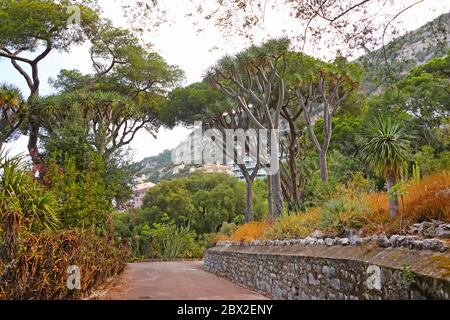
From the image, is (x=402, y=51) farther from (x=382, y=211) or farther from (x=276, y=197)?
(x=276, y=197)

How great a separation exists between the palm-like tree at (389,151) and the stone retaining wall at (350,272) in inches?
53.9

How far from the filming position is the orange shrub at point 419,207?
5.78 m

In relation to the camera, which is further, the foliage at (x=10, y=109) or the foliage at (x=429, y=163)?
the foliage at (x=10, y=109)

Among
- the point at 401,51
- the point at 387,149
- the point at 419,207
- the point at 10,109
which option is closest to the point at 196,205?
the point at 10,109

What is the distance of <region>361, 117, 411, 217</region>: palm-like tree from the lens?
6.71 m

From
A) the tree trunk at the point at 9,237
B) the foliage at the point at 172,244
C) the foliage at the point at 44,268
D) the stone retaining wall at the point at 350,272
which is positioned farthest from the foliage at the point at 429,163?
the foliage at the point at 172,244

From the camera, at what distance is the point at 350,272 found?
18.2 feet

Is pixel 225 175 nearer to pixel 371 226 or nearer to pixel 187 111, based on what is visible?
pixel 187 111

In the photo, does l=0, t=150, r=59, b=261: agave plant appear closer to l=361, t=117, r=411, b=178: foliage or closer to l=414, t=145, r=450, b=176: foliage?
l=361, t=117, r=411, b=178: foliage

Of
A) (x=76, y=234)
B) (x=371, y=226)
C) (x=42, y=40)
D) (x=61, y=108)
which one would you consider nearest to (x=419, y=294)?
(x=371, y=226)

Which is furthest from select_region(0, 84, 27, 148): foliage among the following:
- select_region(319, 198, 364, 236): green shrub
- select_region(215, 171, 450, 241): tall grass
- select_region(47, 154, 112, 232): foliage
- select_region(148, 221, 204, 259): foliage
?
select_region(319, 198, 364, 236): green shrub

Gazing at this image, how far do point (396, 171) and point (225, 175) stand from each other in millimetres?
34758

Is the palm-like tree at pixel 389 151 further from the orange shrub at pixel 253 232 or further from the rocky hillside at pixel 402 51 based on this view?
the orange shrub at pixel 253 232

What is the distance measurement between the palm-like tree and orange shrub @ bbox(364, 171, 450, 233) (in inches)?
10.7
